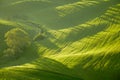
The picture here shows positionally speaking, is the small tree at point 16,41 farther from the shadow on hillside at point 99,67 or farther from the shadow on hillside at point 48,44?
the shadow on hillside at point 99,67

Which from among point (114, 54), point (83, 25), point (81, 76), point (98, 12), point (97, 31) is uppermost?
point (98, 12)

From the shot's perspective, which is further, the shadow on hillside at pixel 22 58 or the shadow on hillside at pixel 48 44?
the shadow on hillside at pixel 48 44

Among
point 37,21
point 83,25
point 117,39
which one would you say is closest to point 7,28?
point 37,21

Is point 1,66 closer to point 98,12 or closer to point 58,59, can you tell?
point 58,59

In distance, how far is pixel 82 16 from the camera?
139 metres

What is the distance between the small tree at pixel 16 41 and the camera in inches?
4248

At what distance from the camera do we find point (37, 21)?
486 ft

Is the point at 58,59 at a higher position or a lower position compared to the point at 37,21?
lower

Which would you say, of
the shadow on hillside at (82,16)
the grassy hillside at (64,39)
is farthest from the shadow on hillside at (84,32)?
the shadow on hillside at (82,16)

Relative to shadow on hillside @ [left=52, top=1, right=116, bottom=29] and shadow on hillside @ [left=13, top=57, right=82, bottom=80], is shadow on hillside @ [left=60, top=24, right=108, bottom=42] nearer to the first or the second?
shadow on hillside @ [left=52, top=1, right=116, bottom=29]

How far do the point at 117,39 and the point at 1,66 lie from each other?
43.6 m

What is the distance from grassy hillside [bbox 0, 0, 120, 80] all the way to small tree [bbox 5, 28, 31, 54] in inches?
91.7

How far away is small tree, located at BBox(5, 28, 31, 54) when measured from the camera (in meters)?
108

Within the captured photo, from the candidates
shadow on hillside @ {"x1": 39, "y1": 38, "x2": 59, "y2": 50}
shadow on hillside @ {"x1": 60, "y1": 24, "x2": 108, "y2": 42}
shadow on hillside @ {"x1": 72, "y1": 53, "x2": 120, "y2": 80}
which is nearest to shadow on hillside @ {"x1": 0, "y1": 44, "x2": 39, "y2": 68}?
shadow on hillside @ {"x1": 39, "y1": 38, "x2": 59, "y2": 50}
